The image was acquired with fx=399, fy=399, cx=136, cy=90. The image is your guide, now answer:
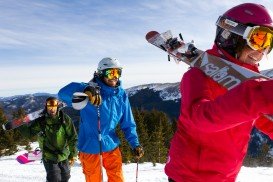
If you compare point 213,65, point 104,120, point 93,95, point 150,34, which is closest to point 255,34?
point 213,65

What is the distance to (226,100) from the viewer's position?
5.39 ft

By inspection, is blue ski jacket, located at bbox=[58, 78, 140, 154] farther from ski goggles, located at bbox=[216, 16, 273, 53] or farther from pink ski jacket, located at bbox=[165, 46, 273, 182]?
ski goggles, located at bbox=[216, 16, 273, 53]

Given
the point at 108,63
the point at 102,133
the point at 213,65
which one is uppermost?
the point at 213,65

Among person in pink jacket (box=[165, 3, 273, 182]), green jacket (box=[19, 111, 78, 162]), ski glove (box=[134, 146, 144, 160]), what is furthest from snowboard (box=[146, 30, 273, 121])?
green jacket (box=[19, 111, 78, 162])

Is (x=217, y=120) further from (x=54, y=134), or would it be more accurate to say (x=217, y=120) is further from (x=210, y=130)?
(x=54, y=134)

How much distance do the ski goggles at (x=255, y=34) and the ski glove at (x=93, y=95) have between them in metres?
3.24

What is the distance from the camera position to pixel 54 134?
8.10 m

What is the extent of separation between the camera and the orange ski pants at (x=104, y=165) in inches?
248

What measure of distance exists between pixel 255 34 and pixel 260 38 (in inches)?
1.6

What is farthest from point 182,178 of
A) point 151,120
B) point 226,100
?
point 151,120

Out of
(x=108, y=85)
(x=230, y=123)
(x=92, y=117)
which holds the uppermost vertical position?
(x=230, y=123)

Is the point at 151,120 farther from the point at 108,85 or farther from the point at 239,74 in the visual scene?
the point at 239,74

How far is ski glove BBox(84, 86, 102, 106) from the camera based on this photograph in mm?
5293

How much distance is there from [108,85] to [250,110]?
16.3 feet
